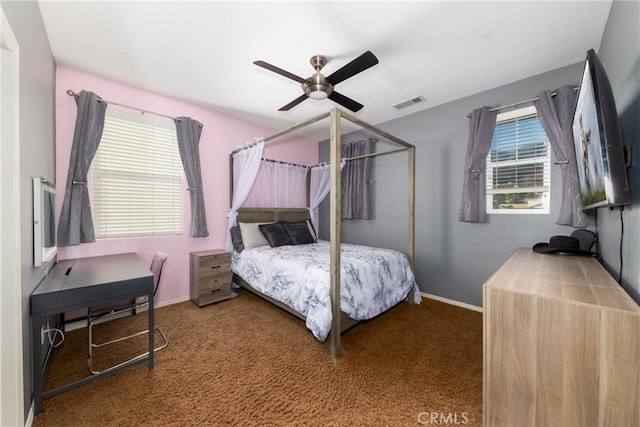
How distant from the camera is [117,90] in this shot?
8.73ft

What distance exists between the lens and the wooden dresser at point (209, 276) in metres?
2.96

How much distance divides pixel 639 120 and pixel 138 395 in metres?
3.10

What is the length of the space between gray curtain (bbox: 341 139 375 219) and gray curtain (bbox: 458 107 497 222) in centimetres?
140

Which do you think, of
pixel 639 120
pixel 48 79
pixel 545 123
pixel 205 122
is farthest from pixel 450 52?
pixel 48 79

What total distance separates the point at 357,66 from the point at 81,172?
8.98 ft

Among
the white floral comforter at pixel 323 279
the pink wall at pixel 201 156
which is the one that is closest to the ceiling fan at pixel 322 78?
the white floral comforter at pixel 323 279

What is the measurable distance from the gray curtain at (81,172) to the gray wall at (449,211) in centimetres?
349

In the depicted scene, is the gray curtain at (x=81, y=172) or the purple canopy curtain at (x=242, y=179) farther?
the purple canopy curtain at (x=242, y=179)

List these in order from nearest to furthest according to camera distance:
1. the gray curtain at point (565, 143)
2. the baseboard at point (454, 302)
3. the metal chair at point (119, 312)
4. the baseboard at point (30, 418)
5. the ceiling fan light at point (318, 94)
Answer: the baseboard at point (30, 418) → the metal chair at point (119, 312) → the ceiling fan light at point (318, 94) → the gray curtain at point (565, 143) → the baseboard at point (454, 302)

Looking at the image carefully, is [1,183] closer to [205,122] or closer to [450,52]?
[205,122]

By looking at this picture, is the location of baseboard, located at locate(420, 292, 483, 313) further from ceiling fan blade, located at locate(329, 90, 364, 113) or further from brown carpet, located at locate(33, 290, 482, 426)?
ceiling fan blade, located at locate(329, 90, 364, 113)

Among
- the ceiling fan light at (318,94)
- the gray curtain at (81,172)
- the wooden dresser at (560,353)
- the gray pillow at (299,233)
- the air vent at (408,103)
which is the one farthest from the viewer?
the gray pillow at (299,233)

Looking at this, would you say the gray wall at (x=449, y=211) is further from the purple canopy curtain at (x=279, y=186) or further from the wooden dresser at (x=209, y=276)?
the wooden dresser at (x=209, y=276)

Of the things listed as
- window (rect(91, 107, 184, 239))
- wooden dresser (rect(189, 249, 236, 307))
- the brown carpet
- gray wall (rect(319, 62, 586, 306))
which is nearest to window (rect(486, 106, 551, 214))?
gray wall (rect(319, 62, 586, 306))
